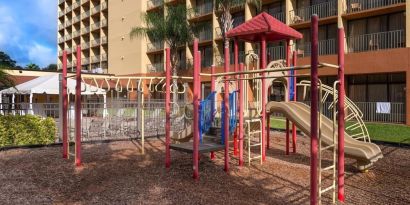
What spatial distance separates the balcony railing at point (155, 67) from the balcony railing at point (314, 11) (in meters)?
16.2

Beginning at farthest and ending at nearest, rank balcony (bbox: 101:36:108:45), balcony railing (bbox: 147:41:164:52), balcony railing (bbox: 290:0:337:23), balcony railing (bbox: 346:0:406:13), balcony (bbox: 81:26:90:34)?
balcony (bbox: 81:26:90:34) → balcony (bbox: 101:36:108:45) → balcony railing (bbox: 147:41:164:52) → balcony railing (bbox: 290:0:337:23) → balcony railing (bbox: 346:0:406:13)

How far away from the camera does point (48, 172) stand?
7.88 m

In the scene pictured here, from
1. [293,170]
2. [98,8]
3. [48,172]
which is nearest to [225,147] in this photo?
[293,170]

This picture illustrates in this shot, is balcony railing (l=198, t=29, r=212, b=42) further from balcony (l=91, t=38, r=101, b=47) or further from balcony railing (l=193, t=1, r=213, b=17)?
balcony (l=91, t=38, r=101, b=47)

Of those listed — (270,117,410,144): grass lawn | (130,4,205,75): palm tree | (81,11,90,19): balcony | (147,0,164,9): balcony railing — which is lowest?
(270,117,410,144): grass lawn

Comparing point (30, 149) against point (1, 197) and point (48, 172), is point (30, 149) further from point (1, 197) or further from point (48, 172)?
point (1, 197)

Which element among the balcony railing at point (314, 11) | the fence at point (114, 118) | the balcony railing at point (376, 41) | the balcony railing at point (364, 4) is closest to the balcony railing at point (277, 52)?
the balcony railing at point (314, 11)

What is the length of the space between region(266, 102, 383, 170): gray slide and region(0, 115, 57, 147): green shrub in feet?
23.1

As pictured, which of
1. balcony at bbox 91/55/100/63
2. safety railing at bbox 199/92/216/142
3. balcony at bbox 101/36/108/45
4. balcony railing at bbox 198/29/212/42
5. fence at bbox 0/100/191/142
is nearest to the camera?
safety railing at bbox 199/92/216/142

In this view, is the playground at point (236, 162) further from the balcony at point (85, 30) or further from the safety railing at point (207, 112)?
the balcony at point (85, 30)

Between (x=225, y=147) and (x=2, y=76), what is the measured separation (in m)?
8.07

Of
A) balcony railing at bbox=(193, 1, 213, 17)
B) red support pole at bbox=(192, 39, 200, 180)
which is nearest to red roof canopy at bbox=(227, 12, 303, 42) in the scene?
red support pole at bbox=(192, 39, 200, 180)

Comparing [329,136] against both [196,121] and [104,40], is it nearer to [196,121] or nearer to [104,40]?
[196,121]

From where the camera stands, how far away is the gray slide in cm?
764
